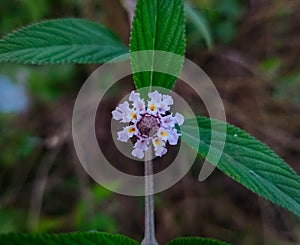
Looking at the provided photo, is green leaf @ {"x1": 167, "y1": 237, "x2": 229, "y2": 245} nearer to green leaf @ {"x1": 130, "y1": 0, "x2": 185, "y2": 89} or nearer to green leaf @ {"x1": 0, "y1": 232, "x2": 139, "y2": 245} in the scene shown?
green leaf @ {"x1": 0, "y1": 232, "x2": 139, "y2": 245}

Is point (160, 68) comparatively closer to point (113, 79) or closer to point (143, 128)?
point (143, 128)

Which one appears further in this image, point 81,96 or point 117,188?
point 81,96

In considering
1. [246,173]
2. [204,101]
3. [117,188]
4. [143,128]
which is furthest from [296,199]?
[204,101]

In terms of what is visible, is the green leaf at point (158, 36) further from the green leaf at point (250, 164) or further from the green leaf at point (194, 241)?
the green leaf at point (194, 241)

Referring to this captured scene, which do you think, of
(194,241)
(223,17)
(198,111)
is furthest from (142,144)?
(223,17)

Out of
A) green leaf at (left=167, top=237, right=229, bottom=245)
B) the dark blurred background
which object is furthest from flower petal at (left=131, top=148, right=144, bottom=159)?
the dark blurred background
